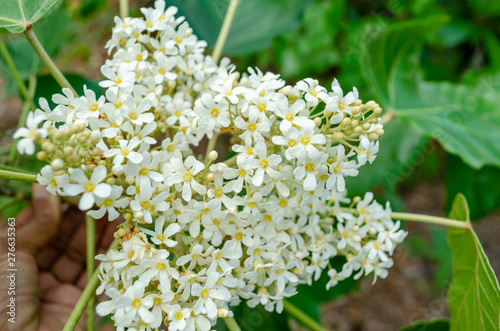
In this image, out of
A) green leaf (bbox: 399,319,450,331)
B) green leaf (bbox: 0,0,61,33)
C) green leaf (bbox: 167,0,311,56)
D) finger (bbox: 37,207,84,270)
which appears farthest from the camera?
green leaf (bbox: 167,0,311,56)

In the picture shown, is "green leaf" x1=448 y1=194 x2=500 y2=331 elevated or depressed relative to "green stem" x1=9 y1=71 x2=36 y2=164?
depressed

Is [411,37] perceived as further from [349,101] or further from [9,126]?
[9,126]

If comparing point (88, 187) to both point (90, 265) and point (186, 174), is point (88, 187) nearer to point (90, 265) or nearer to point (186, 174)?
point (186, 174)

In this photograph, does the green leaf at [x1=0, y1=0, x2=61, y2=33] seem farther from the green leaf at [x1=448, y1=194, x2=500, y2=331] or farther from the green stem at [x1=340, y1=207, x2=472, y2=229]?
the green leaf at [x1=448, y1=194, x2=500, y2=331]

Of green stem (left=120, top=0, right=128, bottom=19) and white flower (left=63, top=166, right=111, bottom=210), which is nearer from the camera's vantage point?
white flower (left=63, top=166, right=111, bottom=210)

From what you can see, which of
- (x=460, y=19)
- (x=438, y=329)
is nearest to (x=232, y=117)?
(x=438, y=329)

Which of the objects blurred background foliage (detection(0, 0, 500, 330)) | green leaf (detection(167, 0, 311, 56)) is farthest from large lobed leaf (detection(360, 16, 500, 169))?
green leaf (detection(167, 0, 311, 56))

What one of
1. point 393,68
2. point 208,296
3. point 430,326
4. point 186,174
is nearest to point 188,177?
point 186,174
